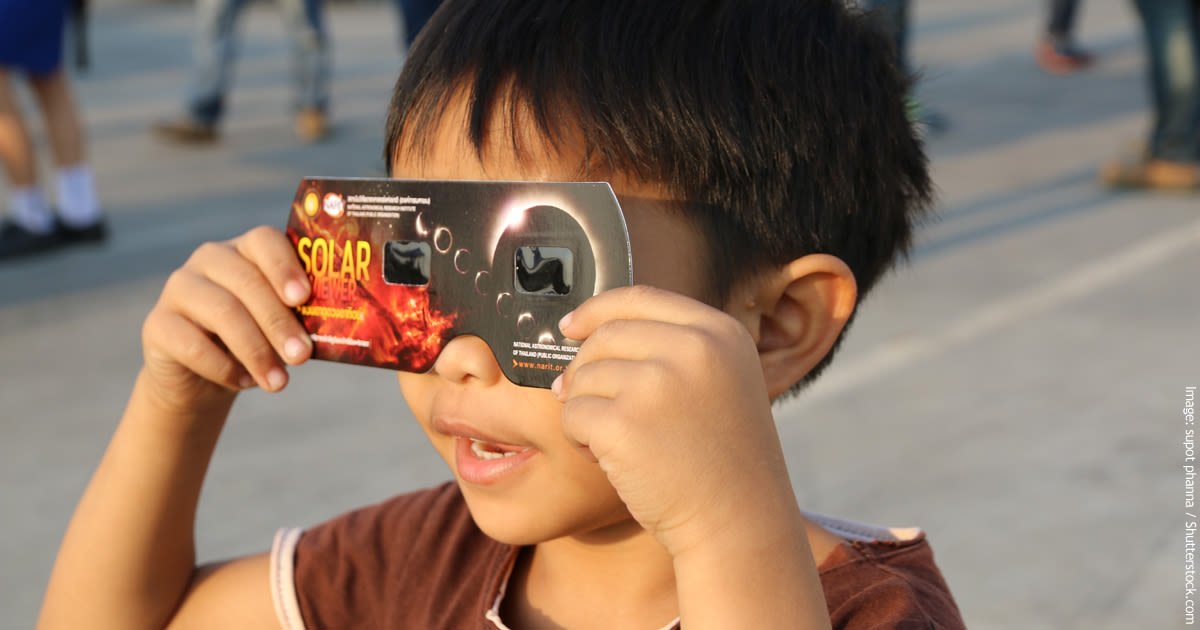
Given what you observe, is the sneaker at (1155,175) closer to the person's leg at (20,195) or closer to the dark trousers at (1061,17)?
the dark trousers at (1061,17)

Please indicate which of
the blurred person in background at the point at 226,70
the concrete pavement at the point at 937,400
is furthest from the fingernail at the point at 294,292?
the blurred person in background at the point at 226,70

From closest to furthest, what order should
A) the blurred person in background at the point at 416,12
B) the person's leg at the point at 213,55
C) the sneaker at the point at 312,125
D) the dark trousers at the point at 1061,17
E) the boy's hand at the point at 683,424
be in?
the boy's hand at the point at 683,424 < the blurred person in background at the point at 416,12 < the person's leg at the point at 213,55 < the sneaker at the point at 312,125 < the dark trousers at the point at 1061,17

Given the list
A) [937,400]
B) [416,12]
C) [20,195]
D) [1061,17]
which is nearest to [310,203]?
[937,400]

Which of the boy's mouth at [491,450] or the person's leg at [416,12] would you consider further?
the person's leg at [416,12]

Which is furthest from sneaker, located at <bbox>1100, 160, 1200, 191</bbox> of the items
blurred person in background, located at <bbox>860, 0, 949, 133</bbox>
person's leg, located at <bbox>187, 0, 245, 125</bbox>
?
person's leg, located at <bbox>187, 0, 245, 125</bbox>

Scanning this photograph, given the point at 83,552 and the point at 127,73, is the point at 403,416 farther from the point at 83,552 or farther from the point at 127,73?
the point at 127,73

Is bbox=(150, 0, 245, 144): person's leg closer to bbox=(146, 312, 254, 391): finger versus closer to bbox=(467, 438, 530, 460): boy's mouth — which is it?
bbox=(146, 312, 254, 391): finger

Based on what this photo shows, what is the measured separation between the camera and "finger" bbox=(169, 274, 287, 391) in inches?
49.3

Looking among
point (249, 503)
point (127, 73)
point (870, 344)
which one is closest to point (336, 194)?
point (249, 503)

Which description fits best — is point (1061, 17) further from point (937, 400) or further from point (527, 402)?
point (527, 402)

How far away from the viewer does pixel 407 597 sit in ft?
4.63

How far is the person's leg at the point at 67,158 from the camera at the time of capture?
435 centimetres

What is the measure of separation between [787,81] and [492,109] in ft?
1.01

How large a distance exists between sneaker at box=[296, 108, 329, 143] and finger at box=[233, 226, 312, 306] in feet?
16.7
